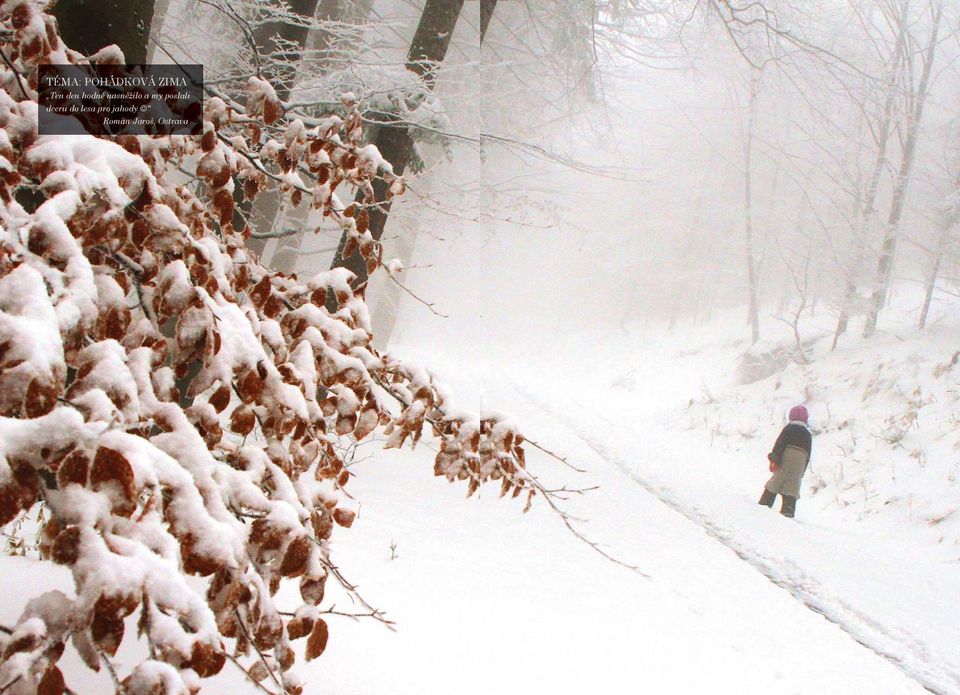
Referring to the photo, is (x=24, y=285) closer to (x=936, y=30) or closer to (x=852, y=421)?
(x=852, y=421)

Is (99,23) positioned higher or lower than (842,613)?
higher

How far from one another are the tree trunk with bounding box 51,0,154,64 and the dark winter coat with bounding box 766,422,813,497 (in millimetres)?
8463

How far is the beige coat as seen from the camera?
27.4ft

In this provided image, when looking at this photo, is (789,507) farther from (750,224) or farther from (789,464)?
(750,224)

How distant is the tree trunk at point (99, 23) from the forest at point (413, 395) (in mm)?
11

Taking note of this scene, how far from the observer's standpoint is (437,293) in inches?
168

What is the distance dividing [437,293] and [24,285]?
133 inches

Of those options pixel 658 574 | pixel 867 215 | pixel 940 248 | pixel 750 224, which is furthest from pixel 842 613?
pixel 750 224

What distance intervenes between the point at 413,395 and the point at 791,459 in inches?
315

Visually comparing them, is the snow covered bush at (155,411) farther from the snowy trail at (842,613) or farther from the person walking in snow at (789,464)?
the person walking in snow at (789,464)

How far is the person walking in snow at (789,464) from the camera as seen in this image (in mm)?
8352

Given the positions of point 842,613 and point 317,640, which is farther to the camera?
point 842,613

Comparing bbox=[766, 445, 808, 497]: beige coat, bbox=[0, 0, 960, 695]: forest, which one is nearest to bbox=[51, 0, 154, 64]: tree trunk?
bbox=[0, 0, 960, 695]: forest

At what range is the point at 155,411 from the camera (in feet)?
3.72
